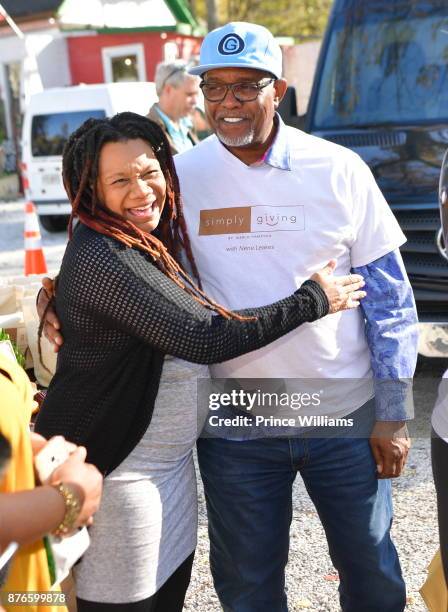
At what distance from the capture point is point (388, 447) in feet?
8.25

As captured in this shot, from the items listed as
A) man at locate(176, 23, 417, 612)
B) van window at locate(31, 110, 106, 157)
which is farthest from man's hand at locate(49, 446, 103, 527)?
van window at locate(31, 110, 106, 157)

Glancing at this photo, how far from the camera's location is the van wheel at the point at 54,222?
14.0 m

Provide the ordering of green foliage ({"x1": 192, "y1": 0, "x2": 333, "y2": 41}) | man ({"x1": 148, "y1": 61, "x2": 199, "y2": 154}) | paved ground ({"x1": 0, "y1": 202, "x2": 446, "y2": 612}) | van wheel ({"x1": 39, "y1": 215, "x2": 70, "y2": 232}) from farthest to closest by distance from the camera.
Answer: green foliage ({"x1": 192, "y1": 0, "x2": 333, "y2": 41}) → van wheel ({"x1": 39, "y1": 215, "x2": 70, "y2": 232}) → man ({"x1": 148, "y1": 61, "x2": 199, "y2": 154}) → paved ground ({"x1": 0, "y1": 202, "x2": 446, "y2": 612})

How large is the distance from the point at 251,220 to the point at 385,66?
384cm

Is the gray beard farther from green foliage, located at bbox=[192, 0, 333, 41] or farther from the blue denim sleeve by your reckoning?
green foliage, located at bbox=[192, 0, 333, 41]

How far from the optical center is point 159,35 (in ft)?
73.2

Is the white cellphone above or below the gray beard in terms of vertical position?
below

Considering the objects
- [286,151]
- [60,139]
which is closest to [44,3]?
[60,139]

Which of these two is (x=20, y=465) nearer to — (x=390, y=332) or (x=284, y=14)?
(x=390, y=332)

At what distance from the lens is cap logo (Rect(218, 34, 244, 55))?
2.43 meters

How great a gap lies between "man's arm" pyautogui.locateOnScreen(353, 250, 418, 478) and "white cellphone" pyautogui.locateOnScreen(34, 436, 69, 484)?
99 centimetres

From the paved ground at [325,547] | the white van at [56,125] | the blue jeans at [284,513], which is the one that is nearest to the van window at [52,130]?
the white van at [56,125]

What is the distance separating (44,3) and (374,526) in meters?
21.7

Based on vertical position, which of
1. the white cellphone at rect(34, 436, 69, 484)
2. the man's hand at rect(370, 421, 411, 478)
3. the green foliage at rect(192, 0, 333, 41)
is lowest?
the green foliage at rect(192, 0, 333, 41)
